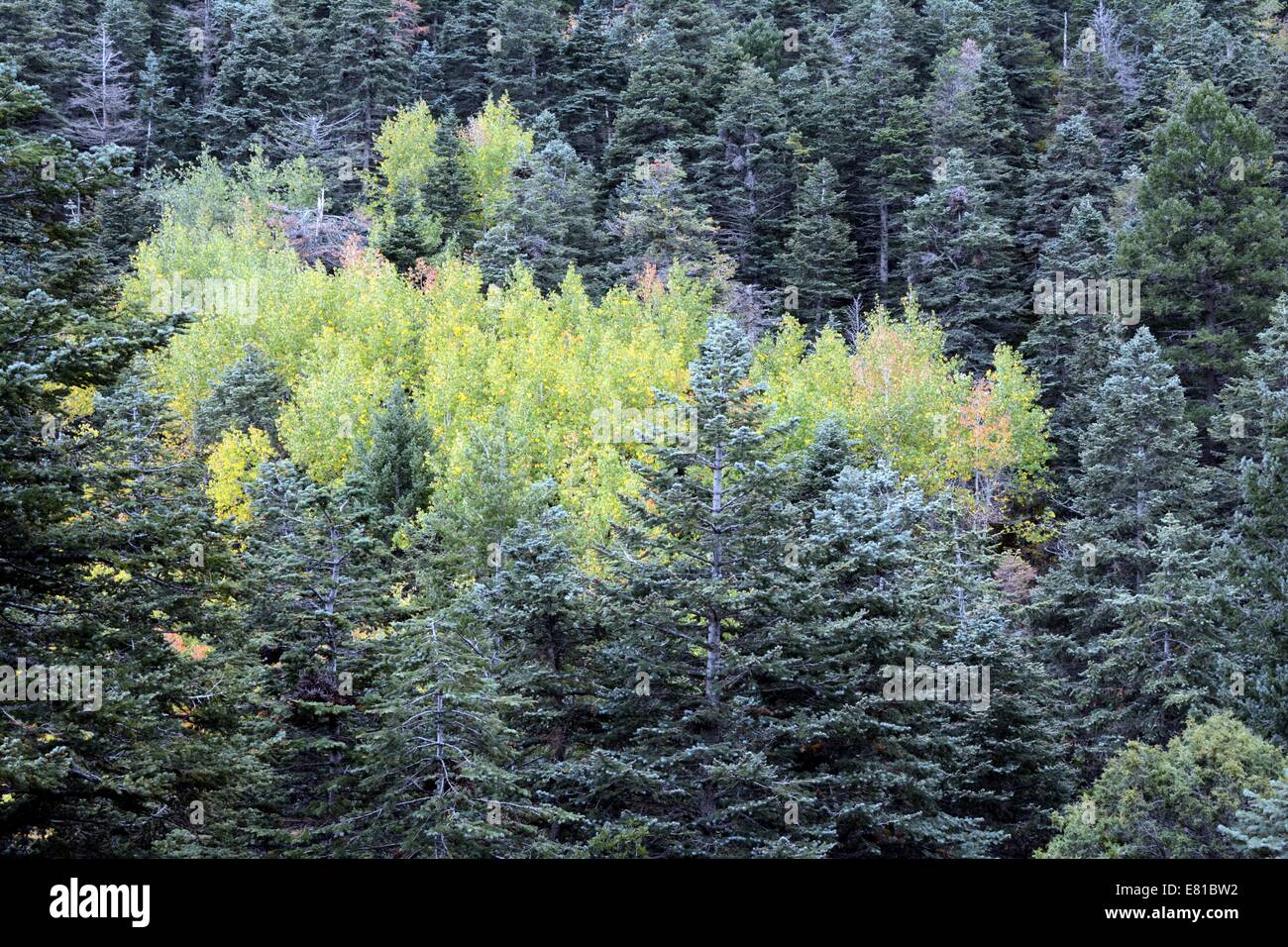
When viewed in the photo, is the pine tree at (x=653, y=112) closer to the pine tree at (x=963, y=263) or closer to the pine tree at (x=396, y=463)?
the pine tree at (x=963, y=263)

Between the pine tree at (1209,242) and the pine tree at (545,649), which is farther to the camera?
the pine tree at (1209,242)

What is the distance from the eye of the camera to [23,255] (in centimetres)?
1292

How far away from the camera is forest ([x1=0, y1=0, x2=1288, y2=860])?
44.8 ft

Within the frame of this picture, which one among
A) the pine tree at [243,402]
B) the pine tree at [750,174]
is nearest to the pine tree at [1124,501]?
the pine tree at [243,402]

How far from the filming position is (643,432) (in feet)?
66.0

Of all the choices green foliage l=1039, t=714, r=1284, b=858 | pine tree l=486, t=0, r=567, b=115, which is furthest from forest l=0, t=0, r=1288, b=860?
pine tree l=486, t=0, r=567, b=115

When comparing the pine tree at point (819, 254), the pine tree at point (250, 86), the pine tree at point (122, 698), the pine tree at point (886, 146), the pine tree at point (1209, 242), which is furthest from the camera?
the pine tree at point (250, 86)

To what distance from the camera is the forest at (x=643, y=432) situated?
13641mm

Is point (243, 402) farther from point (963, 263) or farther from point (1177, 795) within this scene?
point (963, 263)

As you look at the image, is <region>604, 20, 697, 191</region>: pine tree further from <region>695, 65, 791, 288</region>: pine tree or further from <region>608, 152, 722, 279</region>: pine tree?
<region>608, 152, 722, 279</region>: pine tree

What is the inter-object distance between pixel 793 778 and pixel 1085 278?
114 feet

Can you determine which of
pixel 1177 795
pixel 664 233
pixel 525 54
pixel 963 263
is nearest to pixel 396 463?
pixel 664 233
